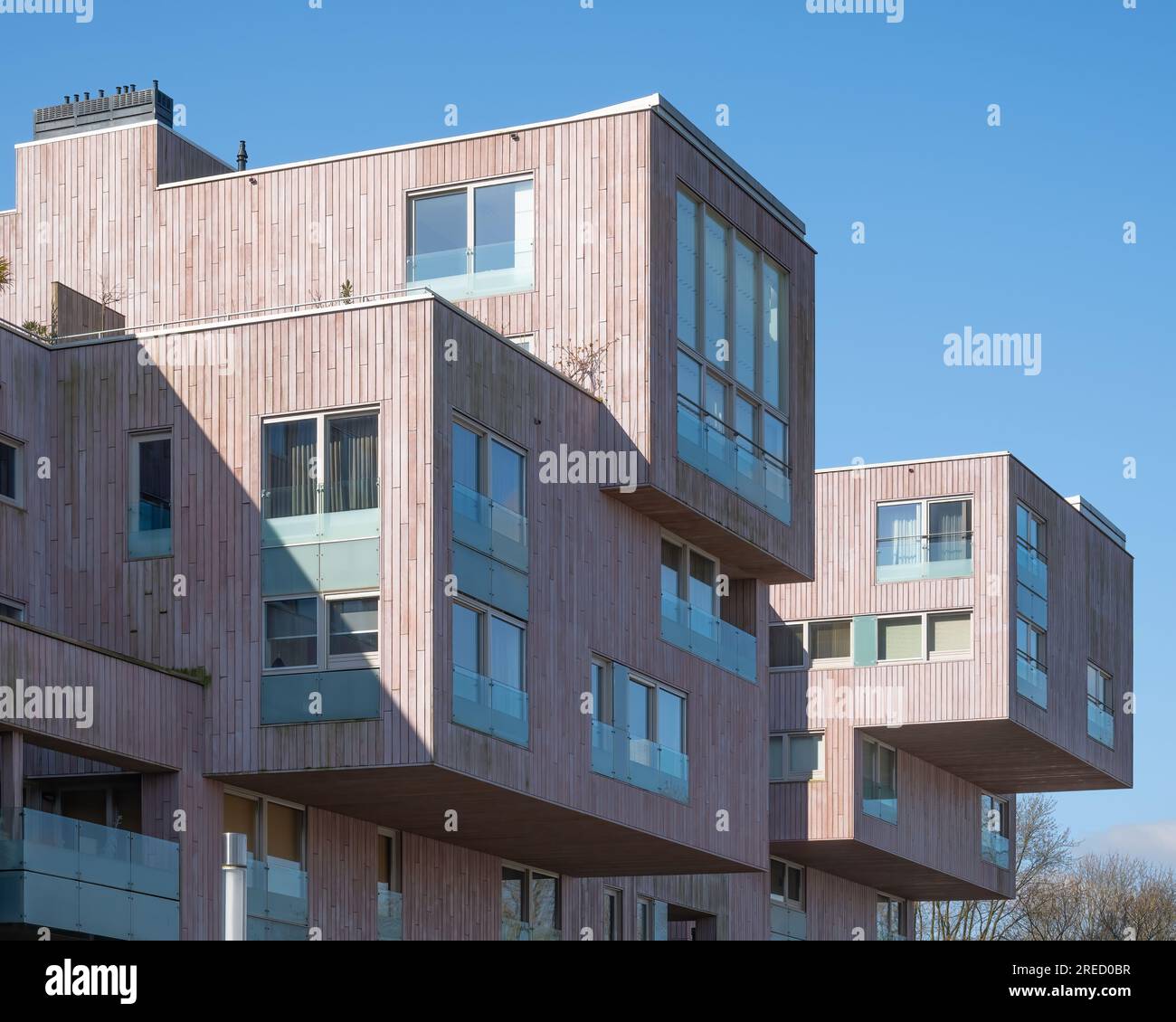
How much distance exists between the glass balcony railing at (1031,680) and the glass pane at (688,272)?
15.1m

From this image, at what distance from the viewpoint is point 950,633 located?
4891cm

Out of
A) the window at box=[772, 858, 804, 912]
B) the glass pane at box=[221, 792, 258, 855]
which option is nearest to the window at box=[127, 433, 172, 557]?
the glass pane at box=[221, 792, 258, 855]

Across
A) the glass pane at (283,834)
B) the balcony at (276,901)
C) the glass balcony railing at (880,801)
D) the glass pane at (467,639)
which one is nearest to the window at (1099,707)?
the glass balcony railing at (880,801)

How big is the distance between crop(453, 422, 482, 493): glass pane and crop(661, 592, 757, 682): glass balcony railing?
6.64 metres

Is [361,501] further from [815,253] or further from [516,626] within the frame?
[815,253]

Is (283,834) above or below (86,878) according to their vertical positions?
above

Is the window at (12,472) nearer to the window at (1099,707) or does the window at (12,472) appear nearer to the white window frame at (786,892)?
the white window frame at (786,892)

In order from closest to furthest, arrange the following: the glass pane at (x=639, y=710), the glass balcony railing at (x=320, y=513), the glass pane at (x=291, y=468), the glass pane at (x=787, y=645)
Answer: the glass balcony railing at (x=320, y=513), the glass pane at (x=291, y=468), the glass pane at (x=639, y=710), the glass pane at (x=787, y=645)

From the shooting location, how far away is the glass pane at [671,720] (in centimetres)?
3685

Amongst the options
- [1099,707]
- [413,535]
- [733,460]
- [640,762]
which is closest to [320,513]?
[413,535]

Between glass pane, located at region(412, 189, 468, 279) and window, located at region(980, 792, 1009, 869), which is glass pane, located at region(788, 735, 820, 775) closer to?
window, located at region(980, 792, 1009, 869)

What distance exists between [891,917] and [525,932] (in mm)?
22783

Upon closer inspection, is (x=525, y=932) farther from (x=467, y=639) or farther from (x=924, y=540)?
Answer: (x=924, y=540)
